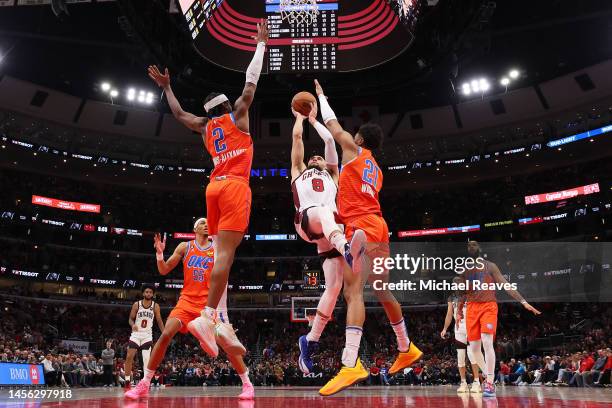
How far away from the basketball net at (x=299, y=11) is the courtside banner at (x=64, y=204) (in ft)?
92.7

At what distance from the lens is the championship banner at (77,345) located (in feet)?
107

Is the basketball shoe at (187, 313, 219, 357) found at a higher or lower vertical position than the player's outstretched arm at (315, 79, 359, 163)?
lower

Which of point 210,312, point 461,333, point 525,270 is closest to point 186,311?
point 210,312

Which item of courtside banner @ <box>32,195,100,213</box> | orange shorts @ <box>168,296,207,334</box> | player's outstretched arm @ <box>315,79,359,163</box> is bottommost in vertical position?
orange shorts @ <box>168,296,207,334</box>

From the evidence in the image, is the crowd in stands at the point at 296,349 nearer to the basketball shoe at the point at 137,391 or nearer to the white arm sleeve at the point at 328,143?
the basketball shoe at the point at 137,391

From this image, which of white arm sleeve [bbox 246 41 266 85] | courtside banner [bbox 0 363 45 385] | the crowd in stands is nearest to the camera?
white arm sleeve [bbox 246 41 266 85]

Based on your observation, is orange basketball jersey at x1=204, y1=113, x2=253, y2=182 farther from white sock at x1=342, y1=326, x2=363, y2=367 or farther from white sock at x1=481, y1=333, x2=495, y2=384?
white sock at x1=481, y1=333, x2=495, y2=384

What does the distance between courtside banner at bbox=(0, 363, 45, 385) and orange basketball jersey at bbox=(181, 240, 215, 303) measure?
989 cm

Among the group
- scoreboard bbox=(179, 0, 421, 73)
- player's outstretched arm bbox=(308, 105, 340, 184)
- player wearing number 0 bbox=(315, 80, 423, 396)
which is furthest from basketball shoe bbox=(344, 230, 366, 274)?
scoreboard bbox=(179, 0, 421, 73)

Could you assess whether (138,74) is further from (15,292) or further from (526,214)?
(526,214)

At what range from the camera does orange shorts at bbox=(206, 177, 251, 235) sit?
19.0 ft

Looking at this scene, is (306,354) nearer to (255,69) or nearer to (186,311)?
(186,311)

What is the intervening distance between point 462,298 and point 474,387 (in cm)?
200

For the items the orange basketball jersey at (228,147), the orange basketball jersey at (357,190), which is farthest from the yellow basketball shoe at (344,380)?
the orange basketball jersey at (228,147)
